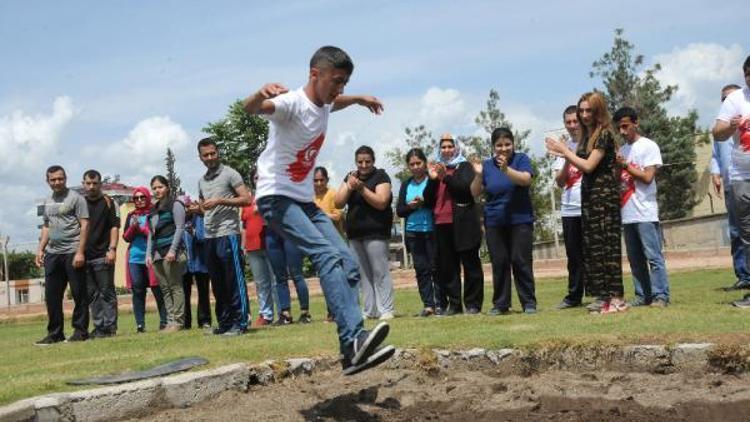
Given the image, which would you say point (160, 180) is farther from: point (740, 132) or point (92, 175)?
point (740, 132)

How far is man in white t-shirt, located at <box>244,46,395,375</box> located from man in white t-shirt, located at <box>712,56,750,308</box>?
13.0ft

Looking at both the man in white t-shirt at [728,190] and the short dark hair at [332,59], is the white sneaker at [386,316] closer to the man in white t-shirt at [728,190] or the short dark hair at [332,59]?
the man in white t-shirt at [728,190]

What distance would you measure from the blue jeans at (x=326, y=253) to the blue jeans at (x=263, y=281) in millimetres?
5091

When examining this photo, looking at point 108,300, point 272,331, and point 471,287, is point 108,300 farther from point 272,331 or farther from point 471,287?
point 471,287

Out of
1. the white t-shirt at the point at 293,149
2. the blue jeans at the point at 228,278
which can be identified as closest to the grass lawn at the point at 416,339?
the blue jeans at the point at 228,278

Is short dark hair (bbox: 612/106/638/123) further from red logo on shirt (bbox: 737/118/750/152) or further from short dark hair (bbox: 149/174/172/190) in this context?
short dark hair (bbox: 149/174/172/190)

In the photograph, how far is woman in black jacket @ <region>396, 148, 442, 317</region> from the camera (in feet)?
31.7

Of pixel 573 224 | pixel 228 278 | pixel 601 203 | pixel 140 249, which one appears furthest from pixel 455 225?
pixel 140 249

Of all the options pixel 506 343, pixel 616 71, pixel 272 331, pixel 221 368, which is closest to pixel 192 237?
pixel 272 331

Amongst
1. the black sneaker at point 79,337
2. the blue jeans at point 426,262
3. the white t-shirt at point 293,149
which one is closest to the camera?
the white t-shirt at point 293,149

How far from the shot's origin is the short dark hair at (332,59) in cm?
536

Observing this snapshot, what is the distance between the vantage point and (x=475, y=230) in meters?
9.23

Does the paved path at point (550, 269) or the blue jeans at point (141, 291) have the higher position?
the blue jeans at point (141, 291)

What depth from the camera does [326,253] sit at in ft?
17.6
